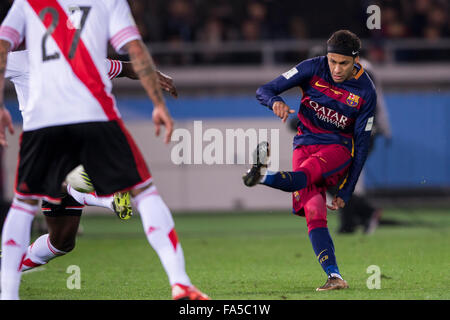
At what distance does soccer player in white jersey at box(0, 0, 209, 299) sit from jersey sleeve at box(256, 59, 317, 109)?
1.61 metres

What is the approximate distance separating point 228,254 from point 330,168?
2.99 meters

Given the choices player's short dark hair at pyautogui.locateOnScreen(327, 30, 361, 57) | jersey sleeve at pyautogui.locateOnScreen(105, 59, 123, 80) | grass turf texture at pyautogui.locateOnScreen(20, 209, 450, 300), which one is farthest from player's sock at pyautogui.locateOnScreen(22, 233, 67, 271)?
player's short dark hair at pyautogui.locateOnScreen(327, 30, 361, 57)

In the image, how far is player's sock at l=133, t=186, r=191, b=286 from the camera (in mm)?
4668

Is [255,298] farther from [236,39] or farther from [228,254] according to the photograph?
[236,39]

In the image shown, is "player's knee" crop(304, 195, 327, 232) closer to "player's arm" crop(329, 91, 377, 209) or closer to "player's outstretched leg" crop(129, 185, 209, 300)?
"player's arm" crop(329, 91, 377, 209)

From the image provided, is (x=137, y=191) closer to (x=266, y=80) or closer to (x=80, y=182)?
(x=80, y=182)

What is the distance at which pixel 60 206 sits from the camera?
247 inches

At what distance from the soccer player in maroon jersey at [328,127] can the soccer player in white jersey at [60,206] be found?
1.14 meters

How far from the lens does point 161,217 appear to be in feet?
15.5

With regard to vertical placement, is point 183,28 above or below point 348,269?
above

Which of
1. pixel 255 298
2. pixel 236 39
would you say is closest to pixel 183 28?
pixel 236 39

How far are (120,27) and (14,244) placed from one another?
55.0 inches

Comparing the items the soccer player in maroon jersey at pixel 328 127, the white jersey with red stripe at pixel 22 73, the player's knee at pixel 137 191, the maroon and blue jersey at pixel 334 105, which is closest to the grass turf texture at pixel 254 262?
the soccer player in maroon jersey at pixel 328 127

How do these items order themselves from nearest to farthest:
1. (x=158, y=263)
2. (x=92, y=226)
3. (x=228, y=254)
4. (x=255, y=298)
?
(x=255, y=298), (x=158, y=263), (x=228, y=254), (x=92, y=226)
